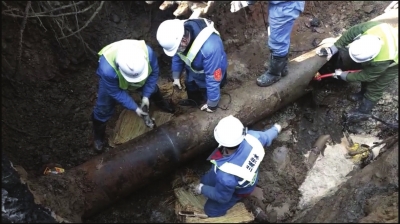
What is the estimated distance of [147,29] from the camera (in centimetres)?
587

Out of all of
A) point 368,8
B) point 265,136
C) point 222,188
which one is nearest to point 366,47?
point 265,136

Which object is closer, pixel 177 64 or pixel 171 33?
pixel 171 33

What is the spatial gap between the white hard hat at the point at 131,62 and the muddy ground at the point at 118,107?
141cm

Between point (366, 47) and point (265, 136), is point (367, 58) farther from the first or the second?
point (265, 136)

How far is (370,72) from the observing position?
4777 millimetres

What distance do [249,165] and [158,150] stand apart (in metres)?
1.05

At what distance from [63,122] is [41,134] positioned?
35cm

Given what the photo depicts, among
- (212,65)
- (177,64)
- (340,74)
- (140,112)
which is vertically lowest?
(340,74)

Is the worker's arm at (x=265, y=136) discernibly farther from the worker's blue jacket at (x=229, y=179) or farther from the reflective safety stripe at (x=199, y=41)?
the reflective safety stripe at (x=199, y=41)

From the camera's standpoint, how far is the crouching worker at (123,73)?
4012mm

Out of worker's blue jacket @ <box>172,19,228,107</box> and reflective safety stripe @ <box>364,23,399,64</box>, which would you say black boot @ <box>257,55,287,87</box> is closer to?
worker's blue jacket @ <box>172,19,228,107</box>

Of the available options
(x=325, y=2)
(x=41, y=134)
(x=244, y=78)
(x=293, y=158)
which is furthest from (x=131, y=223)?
(x=325, y=2)

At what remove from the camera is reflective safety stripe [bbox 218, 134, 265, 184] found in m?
3.79

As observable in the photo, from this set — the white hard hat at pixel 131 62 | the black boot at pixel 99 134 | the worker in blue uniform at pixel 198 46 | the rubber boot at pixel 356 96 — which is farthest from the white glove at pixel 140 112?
the rubber boot at pixel 356 96
